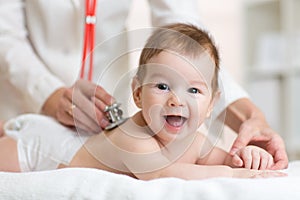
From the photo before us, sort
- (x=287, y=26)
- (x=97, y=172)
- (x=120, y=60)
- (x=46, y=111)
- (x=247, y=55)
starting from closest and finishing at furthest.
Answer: (x=97, y=172)
(x=120, y=60)
(x=46, y=111)
(x=287, y=26)
(x=247, y=55)

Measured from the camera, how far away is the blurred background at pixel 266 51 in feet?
9.10

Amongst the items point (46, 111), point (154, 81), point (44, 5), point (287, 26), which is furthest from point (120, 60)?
point (287, 26)

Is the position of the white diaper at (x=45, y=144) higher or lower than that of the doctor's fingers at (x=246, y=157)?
lower

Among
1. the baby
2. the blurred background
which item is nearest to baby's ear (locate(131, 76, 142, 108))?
the baby

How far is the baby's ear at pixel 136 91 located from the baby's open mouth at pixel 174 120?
42mm

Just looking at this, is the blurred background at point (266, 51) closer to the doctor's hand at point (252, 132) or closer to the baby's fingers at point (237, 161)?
the doctor's hand at point (252, 132)

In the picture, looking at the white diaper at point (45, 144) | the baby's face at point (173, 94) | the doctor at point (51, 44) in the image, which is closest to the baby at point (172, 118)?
the baby's face at point (173, 94)

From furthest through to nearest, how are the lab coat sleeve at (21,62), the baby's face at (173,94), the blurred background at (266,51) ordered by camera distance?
the blurred background at (266,51) → the lab coat sleeve at (21,62) → the baby's face at (173,94)

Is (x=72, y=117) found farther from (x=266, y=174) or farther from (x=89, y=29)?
(x=266, y=174)

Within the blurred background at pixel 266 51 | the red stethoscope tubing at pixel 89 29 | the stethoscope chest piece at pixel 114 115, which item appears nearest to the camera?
the stethoscope chest piece at pixel 114 115

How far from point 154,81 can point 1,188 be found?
0.21 m

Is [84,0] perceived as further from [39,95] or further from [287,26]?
[287,26]

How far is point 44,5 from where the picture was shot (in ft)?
3.89

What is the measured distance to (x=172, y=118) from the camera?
651 mm
